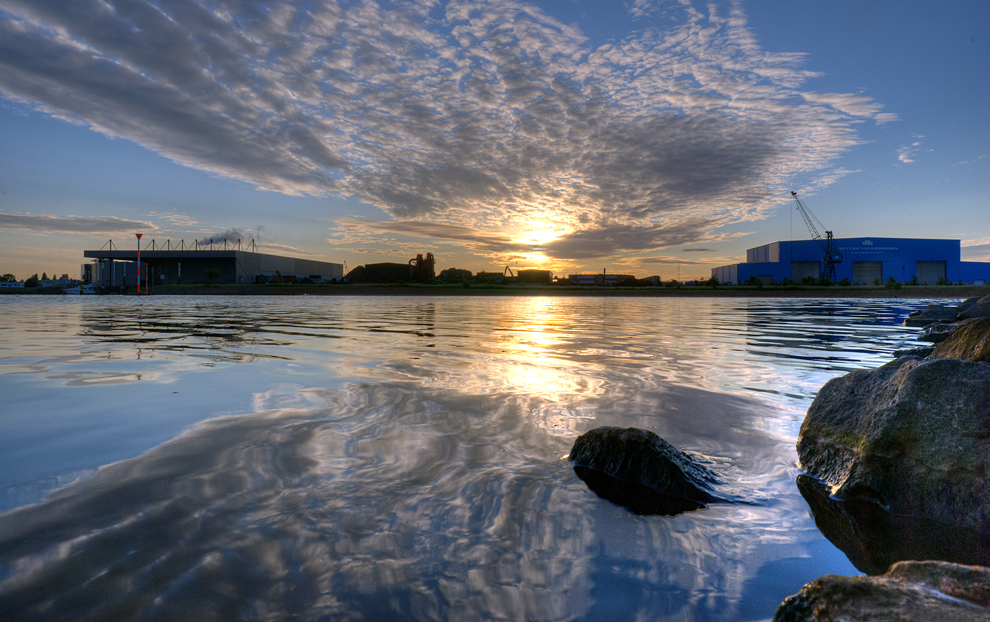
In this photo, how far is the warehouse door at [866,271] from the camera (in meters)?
106

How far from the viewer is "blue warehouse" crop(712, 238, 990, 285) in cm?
10250

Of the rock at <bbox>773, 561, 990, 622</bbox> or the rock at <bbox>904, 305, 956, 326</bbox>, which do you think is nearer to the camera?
the rock at <bbox>773, 561, 990, 622</bbox>

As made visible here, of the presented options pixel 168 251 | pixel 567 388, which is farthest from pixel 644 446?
pixel 168 251

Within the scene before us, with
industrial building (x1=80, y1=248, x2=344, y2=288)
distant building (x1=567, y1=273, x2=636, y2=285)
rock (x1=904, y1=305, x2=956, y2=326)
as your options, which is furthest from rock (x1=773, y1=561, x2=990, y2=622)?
distant building (x1=567, y1=273, x2=636, y2=285)

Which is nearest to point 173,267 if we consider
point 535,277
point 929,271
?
point 535,277

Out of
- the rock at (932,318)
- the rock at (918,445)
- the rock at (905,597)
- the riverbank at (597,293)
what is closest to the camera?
the rock at (905,597)

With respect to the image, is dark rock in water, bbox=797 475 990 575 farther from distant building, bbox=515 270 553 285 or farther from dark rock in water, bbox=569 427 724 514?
distant building, bbox=515 270 553 285

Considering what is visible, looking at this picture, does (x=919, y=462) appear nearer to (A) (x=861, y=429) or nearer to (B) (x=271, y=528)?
(A) (x=861, y=429)

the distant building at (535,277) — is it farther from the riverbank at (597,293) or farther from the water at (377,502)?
the water at (377,502)

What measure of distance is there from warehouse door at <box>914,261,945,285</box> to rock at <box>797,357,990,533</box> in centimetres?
13489

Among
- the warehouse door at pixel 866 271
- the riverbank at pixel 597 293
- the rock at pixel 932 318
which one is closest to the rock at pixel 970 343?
the rock at pixel 932 318

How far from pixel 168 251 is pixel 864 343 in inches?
4569

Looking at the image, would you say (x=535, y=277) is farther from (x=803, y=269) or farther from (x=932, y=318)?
(x=932, y=318)

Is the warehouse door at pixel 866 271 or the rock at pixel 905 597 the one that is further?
the warehouse door at pixel 866 271
